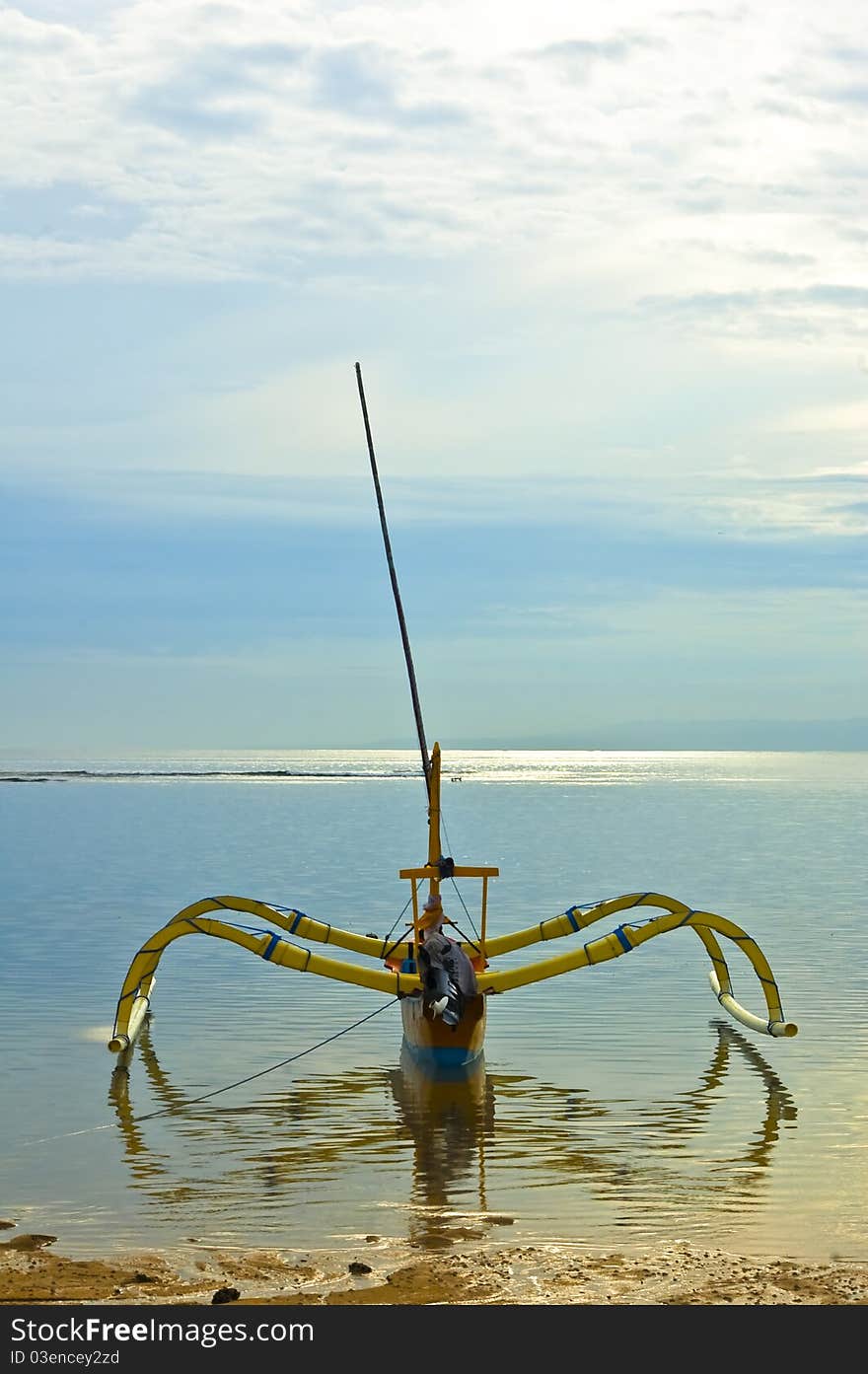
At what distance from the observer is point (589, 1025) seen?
2208 centimetres

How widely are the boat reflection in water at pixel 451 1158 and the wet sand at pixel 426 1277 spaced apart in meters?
0.54

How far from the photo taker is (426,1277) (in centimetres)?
1029

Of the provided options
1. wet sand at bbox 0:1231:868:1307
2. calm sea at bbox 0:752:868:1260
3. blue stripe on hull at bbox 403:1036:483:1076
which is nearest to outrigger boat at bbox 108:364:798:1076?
blue stripe on hull at bbox 403:1036:483:1076

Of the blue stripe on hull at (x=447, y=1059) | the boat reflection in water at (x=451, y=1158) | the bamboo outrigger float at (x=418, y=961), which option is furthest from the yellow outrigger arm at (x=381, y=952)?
the boat reflection in water at (x=451, y=1158)

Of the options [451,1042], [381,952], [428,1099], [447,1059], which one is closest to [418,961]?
[451,1042]

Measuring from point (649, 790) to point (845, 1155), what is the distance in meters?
130

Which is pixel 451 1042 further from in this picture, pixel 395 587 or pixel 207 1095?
pixel 395 587

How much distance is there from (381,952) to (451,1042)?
3910 millimetres

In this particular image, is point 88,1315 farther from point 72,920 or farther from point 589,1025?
point 72,920

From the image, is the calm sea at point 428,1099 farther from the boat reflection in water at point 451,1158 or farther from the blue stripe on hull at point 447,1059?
the blue stripe on hull at point 447,1059

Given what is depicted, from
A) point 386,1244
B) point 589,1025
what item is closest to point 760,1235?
point 386,1244

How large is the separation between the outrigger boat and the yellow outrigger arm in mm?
18

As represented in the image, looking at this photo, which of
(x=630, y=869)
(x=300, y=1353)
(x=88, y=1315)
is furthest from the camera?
(x=630, y=869)

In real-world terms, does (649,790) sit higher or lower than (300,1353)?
lower
